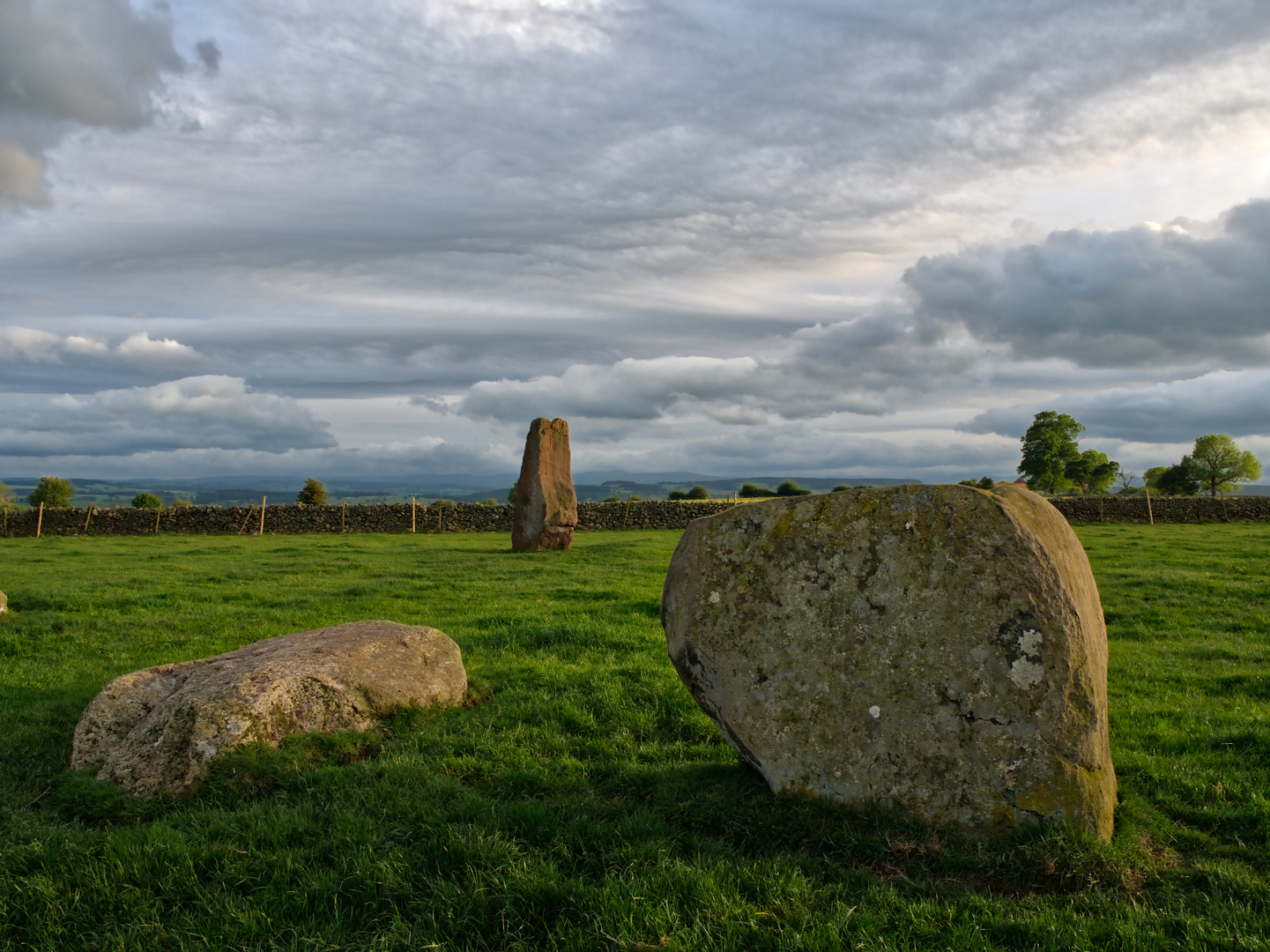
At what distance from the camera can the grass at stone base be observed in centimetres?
407

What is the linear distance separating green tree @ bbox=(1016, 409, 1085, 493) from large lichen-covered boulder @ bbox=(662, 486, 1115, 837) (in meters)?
72.9

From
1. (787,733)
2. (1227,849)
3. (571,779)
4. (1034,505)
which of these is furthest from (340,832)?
(1227,849)

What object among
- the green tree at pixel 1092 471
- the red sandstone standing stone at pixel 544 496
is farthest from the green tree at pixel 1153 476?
the red sandstone standing stone at pixel 544 496

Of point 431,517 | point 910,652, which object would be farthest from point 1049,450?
point 910,652

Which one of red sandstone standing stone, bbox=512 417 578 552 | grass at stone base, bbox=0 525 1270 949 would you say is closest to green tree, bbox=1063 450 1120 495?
red sandstone standing stone, bbox=512 417 578 552

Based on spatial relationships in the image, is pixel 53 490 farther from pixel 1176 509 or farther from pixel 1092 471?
pixel 1092 471

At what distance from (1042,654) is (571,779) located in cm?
354

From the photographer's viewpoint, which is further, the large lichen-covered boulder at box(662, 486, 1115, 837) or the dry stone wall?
the dry stone wall

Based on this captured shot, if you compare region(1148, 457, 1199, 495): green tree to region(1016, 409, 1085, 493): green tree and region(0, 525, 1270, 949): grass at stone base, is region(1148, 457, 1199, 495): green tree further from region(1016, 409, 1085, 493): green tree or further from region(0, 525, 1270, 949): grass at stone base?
region(0, 525, 1270, 949): grass at stone base

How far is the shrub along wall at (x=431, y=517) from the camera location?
38656 millimetres

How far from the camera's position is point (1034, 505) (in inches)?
221

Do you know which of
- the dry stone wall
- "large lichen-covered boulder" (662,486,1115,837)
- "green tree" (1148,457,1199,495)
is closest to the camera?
"large lichen-covered boulder" (662,486,1115,837)

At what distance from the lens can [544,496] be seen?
Answer: 24.8m

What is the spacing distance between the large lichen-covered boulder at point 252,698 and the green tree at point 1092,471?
76.5m
